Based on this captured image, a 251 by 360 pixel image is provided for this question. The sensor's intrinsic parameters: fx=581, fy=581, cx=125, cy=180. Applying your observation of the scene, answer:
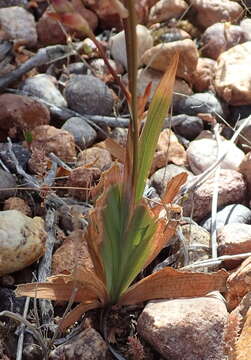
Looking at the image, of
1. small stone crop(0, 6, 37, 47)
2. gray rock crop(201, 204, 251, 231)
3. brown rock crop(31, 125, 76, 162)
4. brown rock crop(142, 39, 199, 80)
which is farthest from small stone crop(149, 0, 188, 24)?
gray rock crop(201, 204, 251, 231)

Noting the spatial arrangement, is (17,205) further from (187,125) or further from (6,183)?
(187,125)

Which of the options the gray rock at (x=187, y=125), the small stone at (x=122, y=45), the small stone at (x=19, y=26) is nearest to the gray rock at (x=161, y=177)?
the gray rock at (x=187, y=125)

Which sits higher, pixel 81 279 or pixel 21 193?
pixel 81 279

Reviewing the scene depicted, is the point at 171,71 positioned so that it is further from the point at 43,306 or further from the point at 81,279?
the point at 43,306

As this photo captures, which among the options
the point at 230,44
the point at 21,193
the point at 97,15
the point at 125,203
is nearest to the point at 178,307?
the point at 125,203

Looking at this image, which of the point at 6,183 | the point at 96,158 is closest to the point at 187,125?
the point at 96,158

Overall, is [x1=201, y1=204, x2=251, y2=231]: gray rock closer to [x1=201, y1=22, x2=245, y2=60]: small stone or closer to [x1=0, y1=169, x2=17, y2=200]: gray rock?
[x1=0, y1=169, x2=17, y2=200]: gray rock
